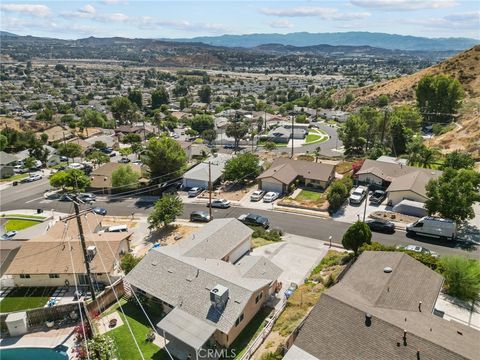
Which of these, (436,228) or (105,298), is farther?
(436,228)

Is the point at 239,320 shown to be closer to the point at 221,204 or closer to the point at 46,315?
the point at 46,315

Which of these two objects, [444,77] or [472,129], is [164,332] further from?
[444,77]

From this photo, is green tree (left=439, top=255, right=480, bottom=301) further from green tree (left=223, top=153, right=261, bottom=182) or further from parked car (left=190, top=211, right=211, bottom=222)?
green tree (left=223, top=153, right=261, bottom=182)

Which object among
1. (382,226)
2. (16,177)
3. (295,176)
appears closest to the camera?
(382,226)

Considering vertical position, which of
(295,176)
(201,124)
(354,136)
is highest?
(354,136)

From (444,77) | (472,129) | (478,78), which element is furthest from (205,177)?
(478,78)

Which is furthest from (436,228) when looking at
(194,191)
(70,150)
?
(70,150)
